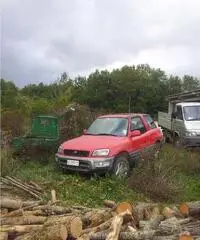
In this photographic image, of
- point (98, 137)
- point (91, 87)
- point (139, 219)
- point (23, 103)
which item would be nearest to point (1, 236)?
point (139, 219)

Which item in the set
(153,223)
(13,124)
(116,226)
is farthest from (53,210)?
(13,124)

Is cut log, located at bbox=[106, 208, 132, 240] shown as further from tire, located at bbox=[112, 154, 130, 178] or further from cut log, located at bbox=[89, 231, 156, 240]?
tire, located at bbox=[112, 154, 130, 178]

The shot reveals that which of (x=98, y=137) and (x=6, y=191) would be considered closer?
(x=6, y=191)

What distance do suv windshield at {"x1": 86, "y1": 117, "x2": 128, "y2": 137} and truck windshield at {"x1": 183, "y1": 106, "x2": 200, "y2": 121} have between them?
6.22m

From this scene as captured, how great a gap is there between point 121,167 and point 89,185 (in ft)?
4.33

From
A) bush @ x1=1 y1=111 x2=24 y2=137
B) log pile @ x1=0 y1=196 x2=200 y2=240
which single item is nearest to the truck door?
bush @ x1=1 y1=111 x2=24 y2=137

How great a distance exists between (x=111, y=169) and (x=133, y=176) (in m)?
0.75

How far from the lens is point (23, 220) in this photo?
8.24 m

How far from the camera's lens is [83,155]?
1324cm

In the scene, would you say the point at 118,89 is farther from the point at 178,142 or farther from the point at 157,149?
the point at 157,149

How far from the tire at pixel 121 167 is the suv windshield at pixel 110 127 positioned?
976 mm

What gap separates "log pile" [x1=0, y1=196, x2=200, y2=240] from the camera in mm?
7324

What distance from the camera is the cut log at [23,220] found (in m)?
8.21

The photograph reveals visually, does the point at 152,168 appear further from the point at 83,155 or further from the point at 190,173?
the point at 190,173
